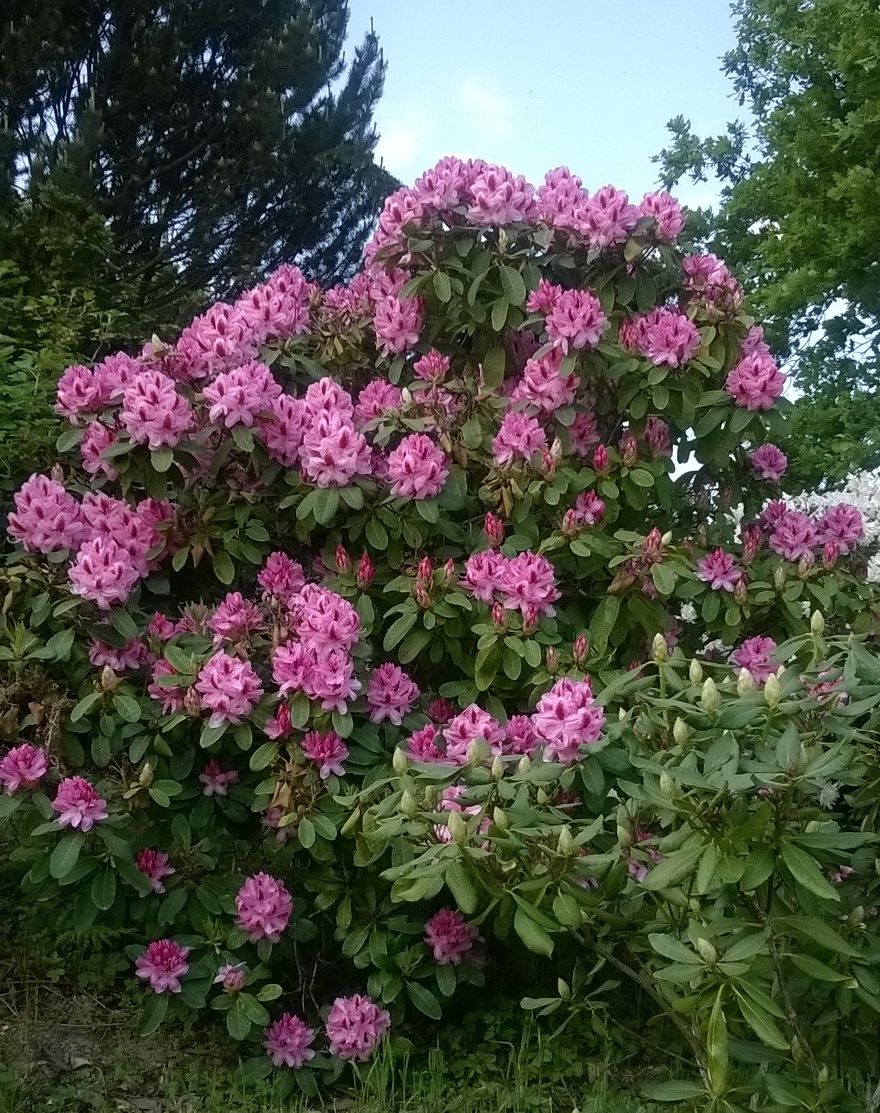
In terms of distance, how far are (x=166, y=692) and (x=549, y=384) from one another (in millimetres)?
1176

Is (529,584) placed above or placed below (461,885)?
above

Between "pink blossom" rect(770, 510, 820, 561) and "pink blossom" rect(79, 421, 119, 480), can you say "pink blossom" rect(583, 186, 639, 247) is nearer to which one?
"pink blossom" rect(770, 510, 820, 561)

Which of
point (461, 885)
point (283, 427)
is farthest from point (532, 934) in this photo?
point (283, 427)

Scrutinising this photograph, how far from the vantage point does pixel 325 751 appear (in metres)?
2.30

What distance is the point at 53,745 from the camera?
2377mm

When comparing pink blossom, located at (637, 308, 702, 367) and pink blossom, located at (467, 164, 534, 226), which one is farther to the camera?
pink blossom, located at (467, 164, 534, 226)

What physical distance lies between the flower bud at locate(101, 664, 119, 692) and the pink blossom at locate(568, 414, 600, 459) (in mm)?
1257

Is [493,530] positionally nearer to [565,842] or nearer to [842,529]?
[842,529]

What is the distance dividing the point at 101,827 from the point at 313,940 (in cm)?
75

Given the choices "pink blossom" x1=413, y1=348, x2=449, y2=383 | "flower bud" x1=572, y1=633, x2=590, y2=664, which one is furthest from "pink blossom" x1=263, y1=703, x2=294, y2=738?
"pink blossom" x1=413, y1=348, x2=449, y2=383

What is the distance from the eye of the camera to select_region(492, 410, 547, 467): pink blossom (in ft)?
8.35

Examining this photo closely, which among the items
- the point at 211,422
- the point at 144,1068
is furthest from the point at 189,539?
the point at 144,1068

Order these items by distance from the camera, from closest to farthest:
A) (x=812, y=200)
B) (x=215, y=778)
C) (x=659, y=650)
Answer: (x=659, y=650) < (x=215, y=778) < (x=812, y=200)

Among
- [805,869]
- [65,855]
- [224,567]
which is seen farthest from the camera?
[224,567]
